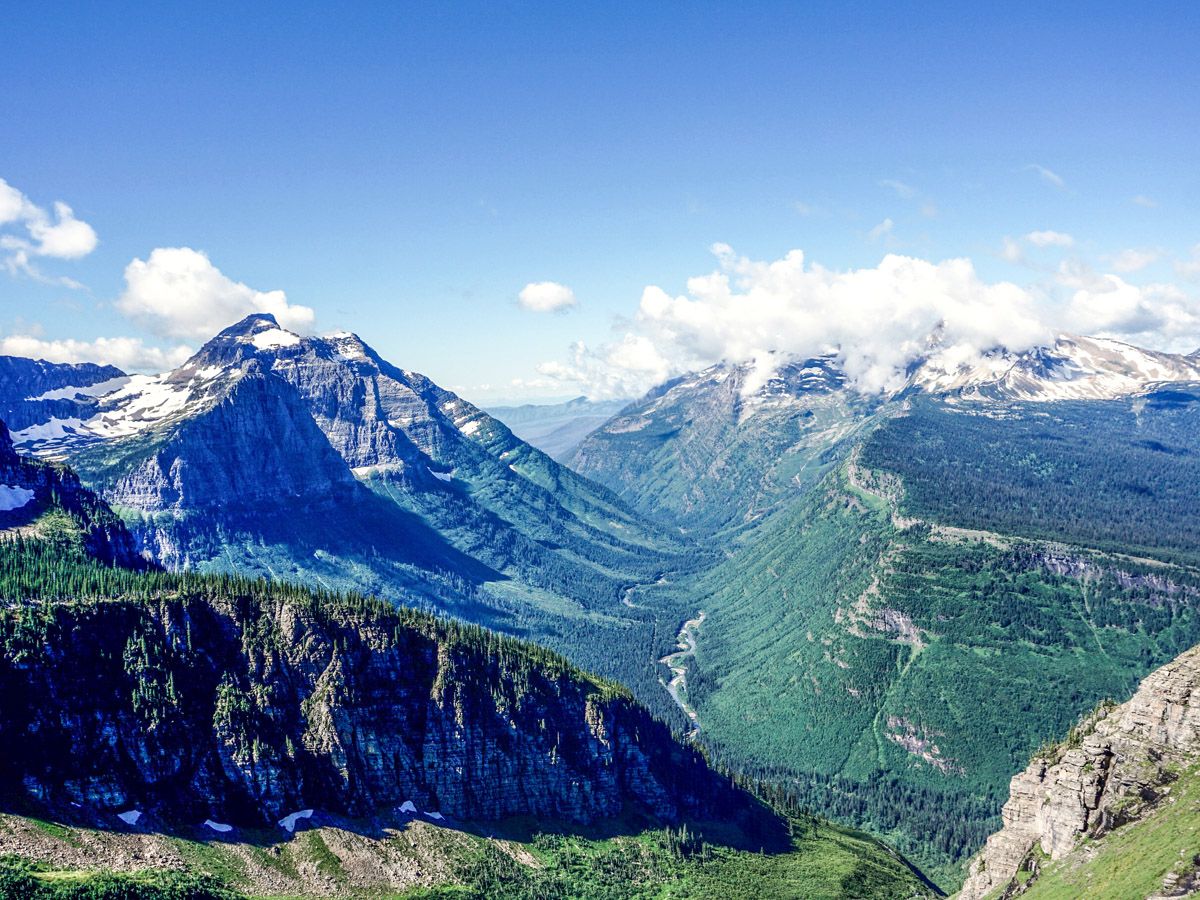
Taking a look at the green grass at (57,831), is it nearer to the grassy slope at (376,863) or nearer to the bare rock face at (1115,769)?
the grassy slope at (376,863)

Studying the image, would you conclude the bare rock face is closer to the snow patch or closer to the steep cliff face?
the steep cliff face

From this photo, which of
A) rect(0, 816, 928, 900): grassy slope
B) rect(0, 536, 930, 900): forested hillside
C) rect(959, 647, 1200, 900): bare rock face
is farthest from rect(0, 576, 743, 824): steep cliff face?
rect(959, 647, 1200, 900): bare rock face

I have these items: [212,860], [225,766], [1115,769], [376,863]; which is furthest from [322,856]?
[1115,769]

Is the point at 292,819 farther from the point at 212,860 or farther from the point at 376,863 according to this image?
the point at 212,860

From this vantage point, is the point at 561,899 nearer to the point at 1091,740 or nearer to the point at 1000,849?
the point at 1000,849

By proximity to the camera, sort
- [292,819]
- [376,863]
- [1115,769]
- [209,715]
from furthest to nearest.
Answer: [209,715]
[292,819]
[376,863]
[1115,769]

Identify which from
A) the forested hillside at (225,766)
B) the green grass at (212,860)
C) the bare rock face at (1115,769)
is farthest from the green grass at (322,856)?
the bare rock face at (1115,769)
